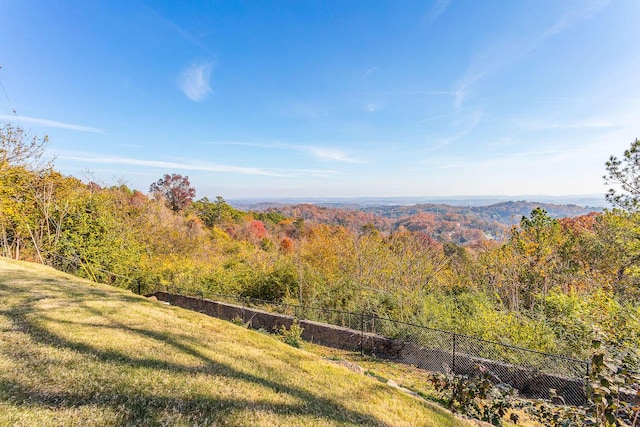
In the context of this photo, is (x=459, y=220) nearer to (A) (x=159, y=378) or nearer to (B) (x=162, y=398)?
(A) (x=159, y=378)

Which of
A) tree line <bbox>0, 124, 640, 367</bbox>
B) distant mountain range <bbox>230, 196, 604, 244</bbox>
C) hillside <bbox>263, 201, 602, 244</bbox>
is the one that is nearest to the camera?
tree line <bbox>0, 124, 640, 367</bbox>

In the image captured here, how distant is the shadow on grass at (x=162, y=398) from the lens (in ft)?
7.02

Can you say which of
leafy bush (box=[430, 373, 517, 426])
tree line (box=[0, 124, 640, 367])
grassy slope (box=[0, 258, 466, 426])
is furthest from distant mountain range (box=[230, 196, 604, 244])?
grassy slope (box=[0, 258, 466, 426])

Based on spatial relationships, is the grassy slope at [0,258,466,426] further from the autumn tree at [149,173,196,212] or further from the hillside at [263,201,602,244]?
the autumn tree at [149,173,196,212]

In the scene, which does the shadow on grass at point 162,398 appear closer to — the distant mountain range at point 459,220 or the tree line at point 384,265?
the tree line at point 384,265

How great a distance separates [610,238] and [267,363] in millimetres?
11806

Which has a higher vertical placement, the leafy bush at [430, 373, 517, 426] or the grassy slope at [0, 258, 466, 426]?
the grassy slope at [0, 258, 466, 426]

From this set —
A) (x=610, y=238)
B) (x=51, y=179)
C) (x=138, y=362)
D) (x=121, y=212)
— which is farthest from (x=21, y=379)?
(x=610, y=238)

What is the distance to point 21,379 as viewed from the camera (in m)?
2.30

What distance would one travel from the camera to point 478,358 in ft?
18.2

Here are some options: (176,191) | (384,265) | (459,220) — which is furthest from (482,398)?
(459,220)

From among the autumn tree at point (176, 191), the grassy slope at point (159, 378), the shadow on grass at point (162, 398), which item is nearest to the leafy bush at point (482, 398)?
the grassy slope at point (159, 378)

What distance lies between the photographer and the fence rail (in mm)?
4684

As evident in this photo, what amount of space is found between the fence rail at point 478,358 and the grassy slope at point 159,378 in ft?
8.07
